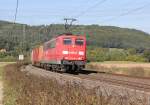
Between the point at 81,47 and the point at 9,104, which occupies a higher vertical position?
the point at 81,47

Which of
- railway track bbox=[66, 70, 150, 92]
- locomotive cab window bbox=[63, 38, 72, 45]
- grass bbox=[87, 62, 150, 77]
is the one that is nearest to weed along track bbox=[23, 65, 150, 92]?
railway track bbox=[66, 70, 150, 92]

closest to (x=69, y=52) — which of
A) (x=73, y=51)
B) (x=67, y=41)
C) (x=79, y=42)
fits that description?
(x=73, y=51)

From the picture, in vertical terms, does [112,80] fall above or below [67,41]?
below

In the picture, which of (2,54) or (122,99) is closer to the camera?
(122,99)

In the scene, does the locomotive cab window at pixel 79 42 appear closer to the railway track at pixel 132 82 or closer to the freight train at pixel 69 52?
the freight train at pixel 69 52

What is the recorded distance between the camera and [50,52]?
4006 cm

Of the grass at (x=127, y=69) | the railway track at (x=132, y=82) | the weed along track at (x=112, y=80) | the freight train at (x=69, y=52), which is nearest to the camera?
the weed along track at (x=112, y=80)

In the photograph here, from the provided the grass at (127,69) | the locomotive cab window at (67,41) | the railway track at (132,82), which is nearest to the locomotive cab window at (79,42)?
the locomotive cab window at (67,41)

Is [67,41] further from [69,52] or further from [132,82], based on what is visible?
[132,82]

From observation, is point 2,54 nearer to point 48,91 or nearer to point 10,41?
point 10,41

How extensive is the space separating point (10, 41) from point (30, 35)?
26.1ft

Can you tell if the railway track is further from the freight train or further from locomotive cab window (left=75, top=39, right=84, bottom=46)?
locomotive cab window (left=75, top=39, right=84, bottom=46)

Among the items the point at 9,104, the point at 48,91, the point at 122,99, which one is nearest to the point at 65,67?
the point at 9,104

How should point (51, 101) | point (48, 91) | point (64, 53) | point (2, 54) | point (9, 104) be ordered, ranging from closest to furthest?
1. point (51, 101)
2. point (48, 91)
3. point (9, 104)
4. point (64, 53)
5. point (2, 54)
